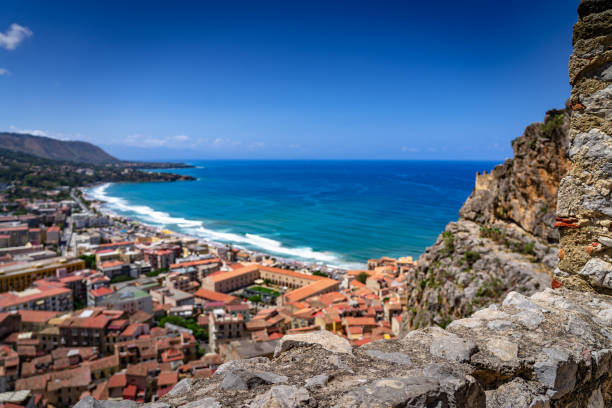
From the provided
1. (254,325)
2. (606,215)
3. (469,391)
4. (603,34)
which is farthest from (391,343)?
(254,325)

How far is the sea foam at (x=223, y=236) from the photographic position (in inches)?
1871

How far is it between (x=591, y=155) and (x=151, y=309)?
3446 centimetres

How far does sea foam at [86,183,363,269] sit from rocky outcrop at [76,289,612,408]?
134 feet

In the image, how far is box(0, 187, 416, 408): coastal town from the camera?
19.1m

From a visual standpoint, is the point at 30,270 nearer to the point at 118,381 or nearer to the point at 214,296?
the point at 214,296

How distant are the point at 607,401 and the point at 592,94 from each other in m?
2.83

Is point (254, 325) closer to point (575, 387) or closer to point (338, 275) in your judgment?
point (338, 275)

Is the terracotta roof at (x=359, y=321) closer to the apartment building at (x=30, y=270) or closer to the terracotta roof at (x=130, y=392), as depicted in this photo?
the terracotta roof at (x=130, y=392)

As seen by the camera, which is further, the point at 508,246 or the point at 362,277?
the point at 362,277

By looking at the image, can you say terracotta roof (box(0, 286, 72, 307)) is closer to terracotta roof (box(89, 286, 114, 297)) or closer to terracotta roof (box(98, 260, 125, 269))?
terracotta roof (box(89, 286, 114, 297))

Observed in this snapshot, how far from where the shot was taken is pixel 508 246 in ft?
41.8

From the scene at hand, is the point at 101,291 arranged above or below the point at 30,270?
below

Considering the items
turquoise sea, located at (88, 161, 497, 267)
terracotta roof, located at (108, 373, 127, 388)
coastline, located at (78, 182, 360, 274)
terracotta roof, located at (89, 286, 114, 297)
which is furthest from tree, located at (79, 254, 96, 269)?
terracotta roof, located at (108, 373, 127, 388)

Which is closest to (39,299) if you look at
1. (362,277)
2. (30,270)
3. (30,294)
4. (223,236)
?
(30,294)
